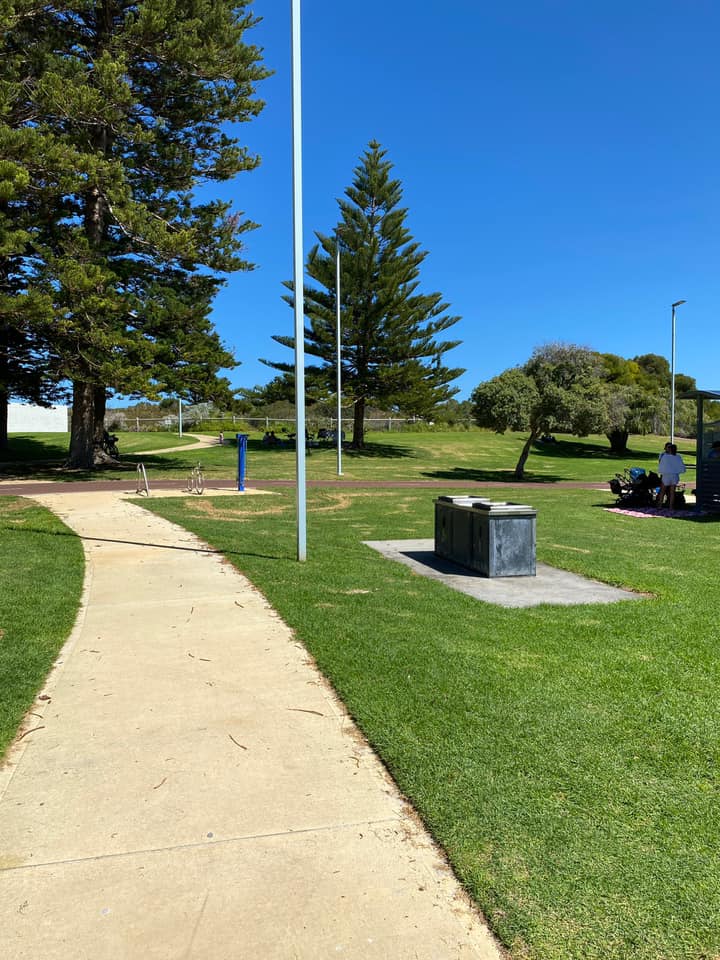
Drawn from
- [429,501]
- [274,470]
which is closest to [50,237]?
[274,470]

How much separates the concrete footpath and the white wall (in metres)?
49.0

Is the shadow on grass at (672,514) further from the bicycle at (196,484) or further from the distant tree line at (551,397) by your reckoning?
the distant tree line at (551,397)

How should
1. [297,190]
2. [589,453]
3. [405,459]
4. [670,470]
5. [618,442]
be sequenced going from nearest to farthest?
[297,190] < [670,470] < [405,459] < [618,442] < [589,453]

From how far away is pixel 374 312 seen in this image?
4116 cm

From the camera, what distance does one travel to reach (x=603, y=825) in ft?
9.66

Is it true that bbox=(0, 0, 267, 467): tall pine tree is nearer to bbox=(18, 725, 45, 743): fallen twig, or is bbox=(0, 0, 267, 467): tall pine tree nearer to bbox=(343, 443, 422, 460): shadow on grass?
bbox=(343, 443, 422, 460): shadow on grass

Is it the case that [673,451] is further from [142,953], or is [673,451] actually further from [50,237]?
[50,237]

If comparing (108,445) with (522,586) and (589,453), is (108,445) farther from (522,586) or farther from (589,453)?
(589,453)

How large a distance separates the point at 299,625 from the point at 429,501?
11.2 meters

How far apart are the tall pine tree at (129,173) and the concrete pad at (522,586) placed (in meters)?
14.5

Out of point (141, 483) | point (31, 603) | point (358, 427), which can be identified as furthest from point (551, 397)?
point (31, 603)

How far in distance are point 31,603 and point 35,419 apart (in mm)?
49677

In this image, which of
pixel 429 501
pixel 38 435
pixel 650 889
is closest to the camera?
pixel 650 889

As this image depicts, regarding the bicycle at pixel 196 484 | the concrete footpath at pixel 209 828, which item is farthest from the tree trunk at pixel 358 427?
the concrete footpath at pixel 209 828
